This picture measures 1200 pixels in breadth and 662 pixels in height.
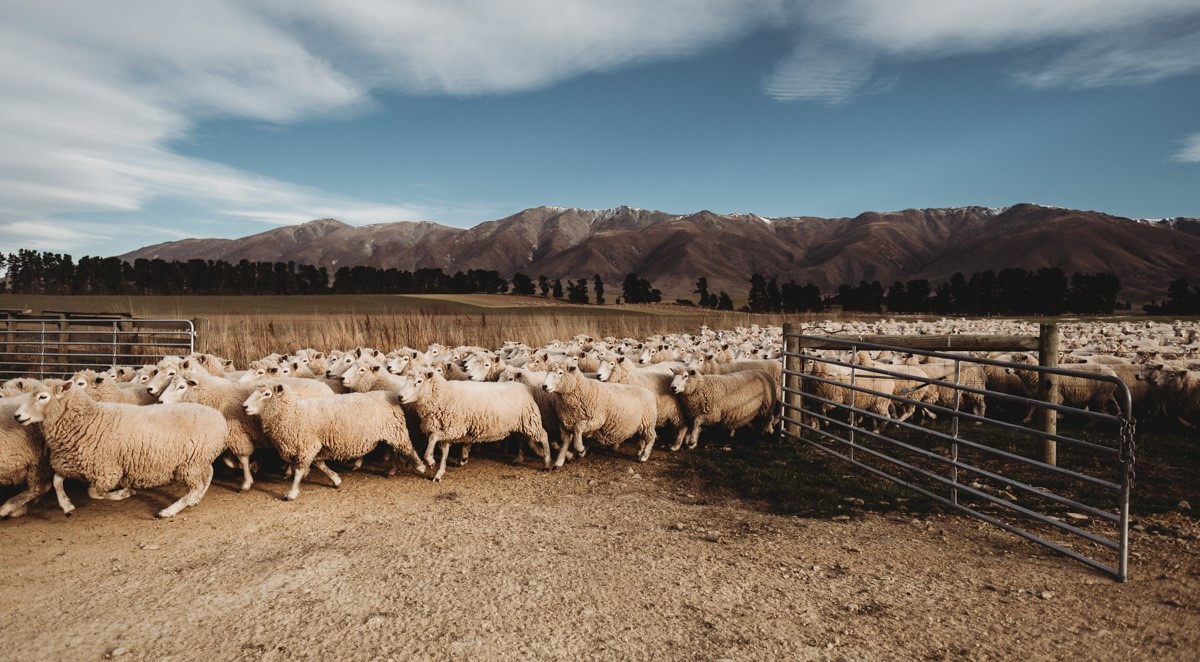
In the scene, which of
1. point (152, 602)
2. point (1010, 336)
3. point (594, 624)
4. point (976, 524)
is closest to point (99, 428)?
point (152, 602)

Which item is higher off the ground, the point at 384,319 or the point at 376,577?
the point at 384,319

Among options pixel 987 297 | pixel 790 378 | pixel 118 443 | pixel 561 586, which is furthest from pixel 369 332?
pixel 987 297

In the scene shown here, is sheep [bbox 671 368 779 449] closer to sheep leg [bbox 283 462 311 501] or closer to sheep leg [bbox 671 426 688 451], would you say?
sheep leg [bbox 671 426 688 451]

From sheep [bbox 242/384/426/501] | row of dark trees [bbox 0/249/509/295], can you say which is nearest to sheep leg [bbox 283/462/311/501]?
sheep [bbox 242/384/426/501]

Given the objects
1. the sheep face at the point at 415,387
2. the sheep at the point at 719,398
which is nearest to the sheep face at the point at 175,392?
the sheep face at the point at 415,387

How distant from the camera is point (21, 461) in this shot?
6.20m

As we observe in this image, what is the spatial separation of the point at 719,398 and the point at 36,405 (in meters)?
8.48

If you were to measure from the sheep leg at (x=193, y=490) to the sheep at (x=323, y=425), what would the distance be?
752 mm

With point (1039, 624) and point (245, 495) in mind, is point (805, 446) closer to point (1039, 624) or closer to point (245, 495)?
point (1039, 624)

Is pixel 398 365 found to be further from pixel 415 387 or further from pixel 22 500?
pixel 22 500

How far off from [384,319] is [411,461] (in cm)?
1389

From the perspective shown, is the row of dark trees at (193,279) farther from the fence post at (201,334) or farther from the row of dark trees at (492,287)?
the fence post at (201,334)

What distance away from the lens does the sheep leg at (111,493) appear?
20.7ft

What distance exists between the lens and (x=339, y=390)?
385 inches
